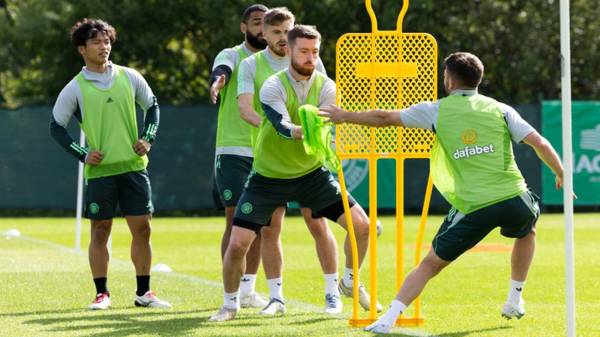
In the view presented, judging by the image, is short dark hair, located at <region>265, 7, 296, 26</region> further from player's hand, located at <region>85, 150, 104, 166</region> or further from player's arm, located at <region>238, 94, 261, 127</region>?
player's hand, located at <region>85, 150, 104, 166</region>

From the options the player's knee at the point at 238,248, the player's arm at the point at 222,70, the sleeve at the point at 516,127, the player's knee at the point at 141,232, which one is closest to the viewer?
the sleeve at the point at 516,127

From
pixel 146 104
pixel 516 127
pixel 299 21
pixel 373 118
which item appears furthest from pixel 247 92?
pixel 299 21

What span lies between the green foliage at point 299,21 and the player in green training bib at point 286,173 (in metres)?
21.3

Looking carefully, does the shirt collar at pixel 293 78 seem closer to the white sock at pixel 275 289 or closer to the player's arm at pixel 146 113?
the white sock at pixel 275 289

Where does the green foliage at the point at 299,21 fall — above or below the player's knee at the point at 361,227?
above

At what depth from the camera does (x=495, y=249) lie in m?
16.7

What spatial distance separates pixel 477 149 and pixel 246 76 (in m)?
2.31

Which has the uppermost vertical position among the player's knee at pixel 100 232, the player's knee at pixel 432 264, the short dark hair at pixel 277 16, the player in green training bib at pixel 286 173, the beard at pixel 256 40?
the short dark hair at pixel 277 16

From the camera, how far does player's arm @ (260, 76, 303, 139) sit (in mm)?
8344

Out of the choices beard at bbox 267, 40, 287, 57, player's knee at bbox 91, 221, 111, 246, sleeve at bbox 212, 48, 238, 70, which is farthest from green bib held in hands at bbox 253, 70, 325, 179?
player's knee at bbox 91, 221, 111, 246

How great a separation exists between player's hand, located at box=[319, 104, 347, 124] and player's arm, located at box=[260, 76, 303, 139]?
1.54ft

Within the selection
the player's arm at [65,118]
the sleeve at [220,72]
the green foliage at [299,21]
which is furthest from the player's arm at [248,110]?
the green foliage at [299,21]

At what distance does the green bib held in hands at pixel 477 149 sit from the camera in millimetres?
7766

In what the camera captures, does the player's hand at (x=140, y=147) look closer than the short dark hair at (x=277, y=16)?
No
